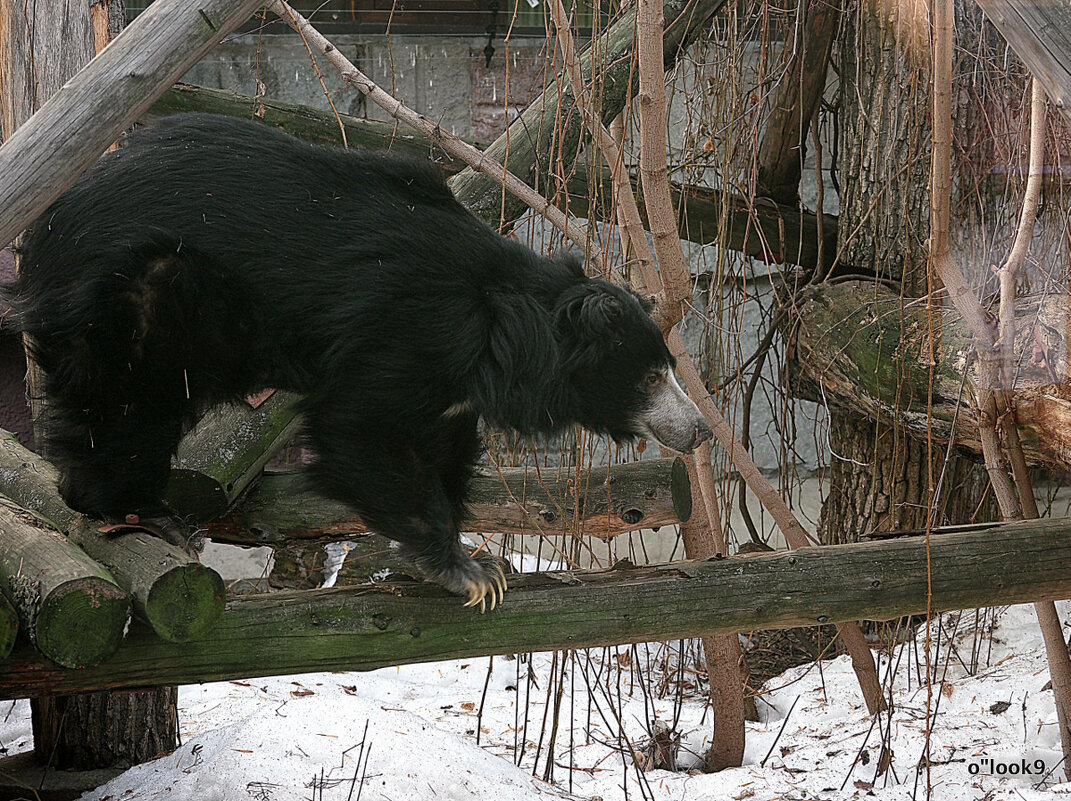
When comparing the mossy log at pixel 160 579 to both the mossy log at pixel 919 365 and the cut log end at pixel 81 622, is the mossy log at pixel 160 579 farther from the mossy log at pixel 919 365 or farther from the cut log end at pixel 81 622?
the mossy log at pixel 919 365

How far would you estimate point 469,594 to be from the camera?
248cm

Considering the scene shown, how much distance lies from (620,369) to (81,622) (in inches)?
53.2

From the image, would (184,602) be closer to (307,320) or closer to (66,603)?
(66,603)

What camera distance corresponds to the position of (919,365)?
12.4ft

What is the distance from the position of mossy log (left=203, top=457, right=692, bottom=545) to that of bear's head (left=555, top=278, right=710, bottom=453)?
1.12 feet

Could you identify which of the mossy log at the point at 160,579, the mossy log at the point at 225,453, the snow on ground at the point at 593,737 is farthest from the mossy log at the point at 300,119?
the snow on ground at the point at 593,737

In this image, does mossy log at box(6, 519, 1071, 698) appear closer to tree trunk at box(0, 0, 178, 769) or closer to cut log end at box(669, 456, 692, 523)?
cut log end at box(669, 456, 692, 523)

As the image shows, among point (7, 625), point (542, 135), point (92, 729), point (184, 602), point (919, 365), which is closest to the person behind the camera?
point (7, 625)

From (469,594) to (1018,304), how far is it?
6.70 ft

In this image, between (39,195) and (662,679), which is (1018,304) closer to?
(662,679)

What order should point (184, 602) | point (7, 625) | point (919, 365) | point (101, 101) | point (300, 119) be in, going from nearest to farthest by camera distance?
point (101, 101) → point (7, 625) → point (184, 602) → point (919, 365) → point (300, 119)

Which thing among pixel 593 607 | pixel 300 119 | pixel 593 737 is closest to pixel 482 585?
pixel 593 607

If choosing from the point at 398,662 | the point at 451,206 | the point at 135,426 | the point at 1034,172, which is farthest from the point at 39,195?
the point at 1034,172

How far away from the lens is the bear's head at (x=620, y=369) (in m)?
2.54
